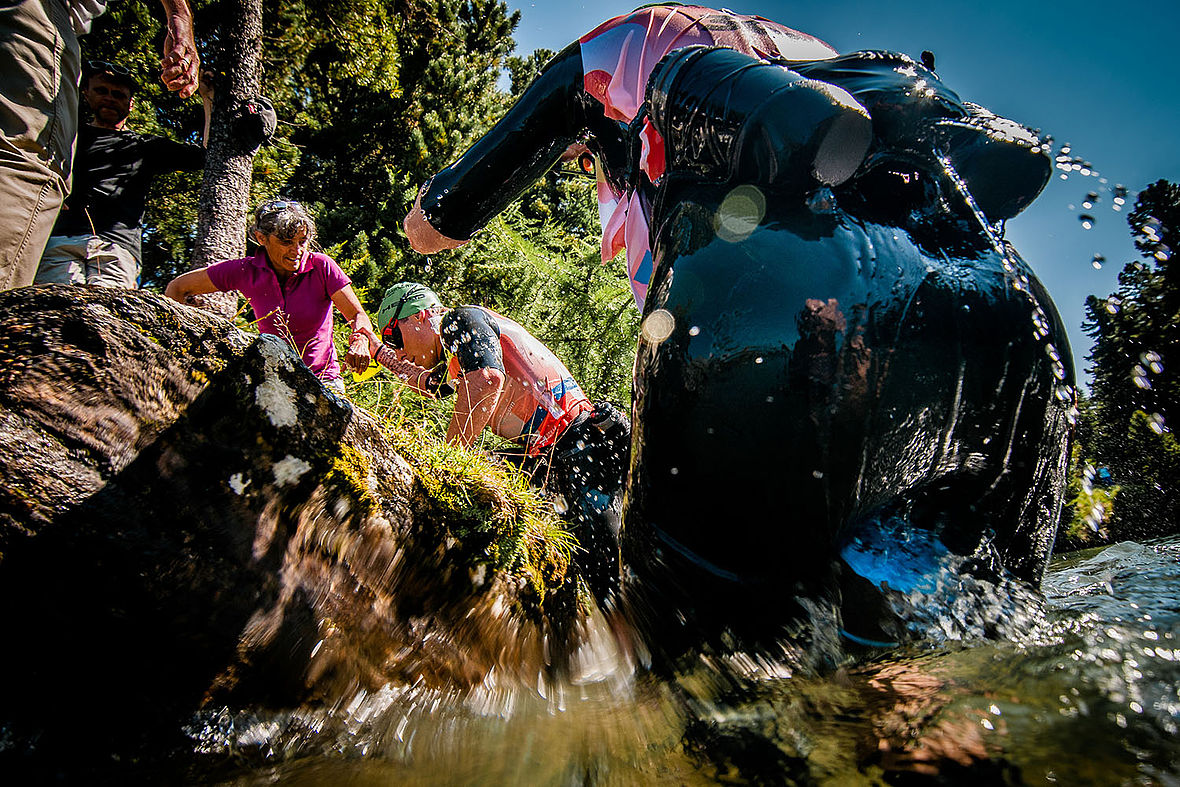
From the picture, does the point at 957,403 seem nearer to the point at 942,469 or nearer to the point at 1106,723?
the point at 942,469

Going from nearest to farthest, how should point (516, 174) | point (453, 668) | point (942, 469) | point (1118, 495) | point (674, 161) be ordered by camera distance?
point (453, 668), point (942, 469), point (674, 161), point (516, 174), point (1118, 495)

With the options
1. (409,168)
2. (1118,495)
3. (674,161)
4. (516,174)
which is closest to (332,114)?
(409,168)

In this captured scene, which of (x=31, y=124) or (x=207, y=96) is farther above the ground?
(x=207, y=96)

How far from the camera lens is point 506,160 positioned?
182 cm

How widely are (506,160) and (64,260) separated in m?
2.64

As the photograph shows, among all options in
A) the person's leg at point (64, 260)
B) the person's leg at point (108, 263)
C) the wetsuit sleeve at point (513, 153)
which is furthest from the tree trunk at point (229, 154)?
the wetsuit sleeve at point (513, 153)

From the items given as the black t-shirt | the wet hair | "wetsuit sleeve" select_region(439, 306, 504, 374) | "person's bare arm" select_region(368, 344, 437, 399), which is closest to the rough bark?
"wetsuit sleeve" select_region(439, 306, 504, 374)

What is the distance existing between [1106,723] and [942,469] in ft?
1.78

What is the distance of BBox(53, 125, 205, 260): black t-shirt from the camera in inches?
126

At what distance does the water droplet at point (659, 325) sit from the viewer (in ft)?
3.57

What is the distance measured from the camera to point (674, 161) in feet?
3.98

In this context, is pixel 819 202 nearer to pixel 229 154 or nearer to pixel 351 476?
Result: pixel 351 476

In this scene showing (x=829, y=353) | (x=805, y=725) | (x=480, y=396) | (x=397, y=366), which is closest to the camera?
(x=805, y=725)

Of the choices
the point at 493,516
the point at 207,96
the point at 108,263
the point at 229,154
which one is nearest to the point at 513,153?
the point at 493,516
